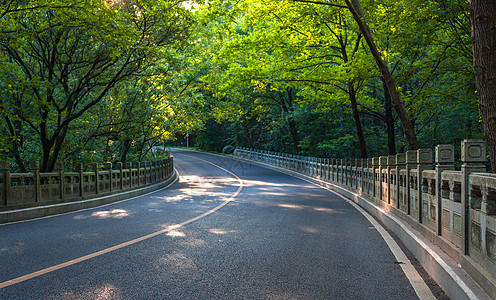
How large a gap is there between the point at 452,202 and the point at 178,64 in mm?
13867

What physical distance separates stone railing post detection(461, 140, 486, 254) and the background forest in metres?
8.72

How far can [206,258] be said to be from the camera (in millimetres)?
5859

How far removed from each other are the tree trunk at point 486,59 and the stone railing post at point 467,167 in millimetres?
4143

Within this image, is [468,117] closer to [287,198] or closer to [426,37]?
[426,37]

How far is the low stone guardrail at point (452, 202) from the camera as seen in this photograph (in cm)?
372

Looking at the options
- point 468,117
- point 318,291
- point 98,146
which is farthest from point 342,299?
point 468,117

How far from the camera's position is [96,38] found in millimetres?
13875

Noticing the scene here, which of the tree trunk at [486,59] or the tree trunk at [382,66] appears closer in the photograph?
the tree trunk at [486,59]

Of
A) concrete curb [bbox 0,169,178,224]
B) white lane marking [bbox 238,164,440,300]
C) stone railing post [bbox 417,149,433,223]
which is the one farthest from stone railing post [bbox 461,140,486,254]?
concrete curb [bbox 0,169,178,224]

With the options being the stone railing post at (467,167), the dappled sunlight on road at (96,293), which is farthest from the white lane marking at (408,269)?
the dappled sunlight on road at (96,293)

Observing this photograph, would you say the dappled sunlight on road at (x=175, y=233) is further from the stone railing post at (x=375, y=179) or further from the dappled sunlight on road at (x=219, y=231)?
the stone railing post at (x=375, y=179)

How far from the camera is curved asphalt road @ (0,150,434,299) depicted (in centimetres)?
444

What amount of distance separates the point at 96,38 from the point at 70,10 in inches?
96.4

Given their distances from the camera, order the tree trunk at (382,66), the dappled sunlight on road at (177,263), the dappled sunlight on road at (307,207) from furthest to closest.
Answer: the tree trunk at (382,66)
the dappled sunlight on road at (307,207)
the dappled sunlight on road at (177,263)
